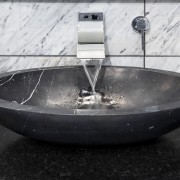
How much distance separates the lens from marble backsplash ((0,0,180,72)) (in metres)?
1.10

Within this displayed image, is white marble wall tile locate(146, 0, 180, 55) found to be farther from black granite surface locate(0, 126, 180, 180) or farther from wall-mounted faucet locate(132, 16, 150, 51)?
black granite surface locate(0, 126, 180, 180)

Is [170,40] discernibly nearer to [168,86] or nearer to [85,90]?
[168,86]

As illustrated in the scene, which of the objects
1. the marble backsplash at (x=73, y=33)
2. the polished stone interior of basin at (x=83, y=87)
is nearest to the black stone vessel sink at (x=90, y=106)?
the polished stone interior of basin at (x=83, y=87)

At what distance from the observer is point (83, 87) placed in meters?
1.05

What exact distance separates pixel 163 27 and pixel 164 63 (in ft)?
0.37

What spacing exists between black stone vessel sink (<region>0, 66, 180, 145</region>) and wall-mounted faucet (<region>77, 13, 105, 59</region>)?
0.20 feet

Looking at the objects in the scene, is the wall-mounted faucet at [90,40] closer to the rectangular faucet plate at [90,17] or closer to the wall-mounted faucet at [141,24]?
the rectangular faucet plate at [90,17]

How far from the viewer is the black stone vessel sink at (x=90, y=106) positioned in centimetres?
67

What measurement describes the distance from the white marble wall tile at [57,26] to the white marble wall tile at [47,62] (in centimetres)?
2

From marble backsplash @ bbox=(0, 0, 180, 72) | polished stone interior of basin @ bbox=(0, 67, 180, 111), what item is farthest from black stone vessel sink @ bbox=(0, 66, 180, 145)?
marble backsplash @ bbox=(0, 0, 180, 72)

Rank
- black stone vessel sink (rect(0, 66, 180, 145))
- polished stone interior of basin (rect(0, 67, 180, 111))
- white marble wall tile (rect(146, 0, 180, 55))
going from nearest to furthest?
black stone vessel sink (rect(0, 66, 180, 145))
polished stone interior of basin (rect(0, 67, 180, 111))
white marble wall tile (rect(146, 0, 180, 55))

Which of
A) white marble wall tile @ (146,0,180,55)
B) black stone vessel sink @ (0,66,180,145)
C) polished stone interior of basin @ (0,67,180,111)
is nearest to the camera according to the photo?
black stone vessel sink @ (0,66,180,145)

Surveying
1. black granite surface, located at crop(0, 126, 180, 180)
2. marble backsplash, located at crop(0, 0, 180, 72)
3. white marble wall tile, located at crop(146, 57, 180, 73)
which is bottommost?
black granite surface, located at crop(0, 126, 180, 180)

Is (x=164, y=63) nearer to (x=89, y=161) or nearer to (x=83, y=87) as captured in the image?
(x=83, y=87)
